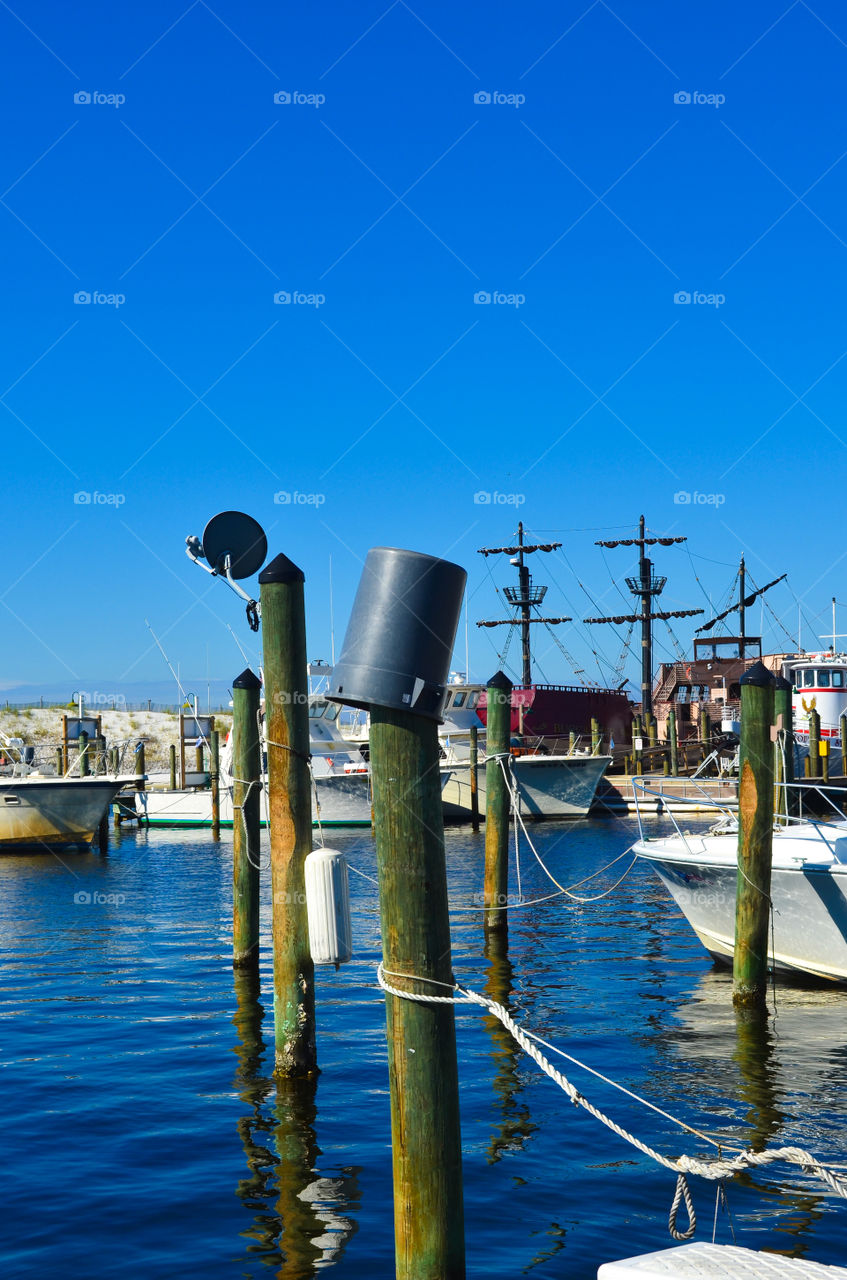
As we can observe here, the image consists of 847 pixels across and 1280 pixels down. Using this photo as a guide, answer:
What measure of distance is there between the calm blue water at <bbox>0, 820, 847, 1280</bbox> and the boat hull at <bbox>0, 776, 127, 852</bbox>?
1573 cm

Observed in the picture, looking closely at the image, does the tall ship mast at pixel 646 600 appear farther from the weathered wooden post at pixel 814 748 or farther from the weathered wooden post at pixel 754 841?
the weathered wooden post at pixel 754 841

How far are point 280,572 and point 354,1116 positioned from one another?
13.3ft

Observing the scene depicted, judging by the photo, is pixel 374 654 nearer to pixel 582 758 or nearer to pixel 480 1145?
pixel 480 1145

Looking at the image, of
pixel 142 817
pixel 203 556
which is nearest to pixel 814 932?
pixel 203 556

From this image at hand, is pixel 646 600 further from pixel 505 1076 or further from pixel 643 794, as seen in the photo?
pixel 505 1076

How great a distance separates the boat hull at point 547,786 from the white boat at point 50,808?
37.4 feet

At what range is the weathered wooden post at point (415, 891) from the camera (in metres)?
4.50

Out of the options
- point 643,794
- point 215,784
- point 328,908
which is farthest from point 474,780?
point 328,908

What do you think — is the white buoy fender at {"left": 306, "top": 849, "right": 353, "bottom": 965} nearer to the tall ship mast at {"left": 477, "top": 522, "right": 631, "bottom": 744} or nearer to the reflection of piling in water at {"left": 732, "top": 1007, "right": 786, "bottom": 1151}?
the reflection of piling in water at {"left": 732, "top": 1007, "right": 786, "bottom": 1151}

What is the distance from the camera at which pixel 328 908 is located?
6.85 m

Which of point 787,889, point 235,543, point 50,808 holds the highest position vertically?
point 235,543

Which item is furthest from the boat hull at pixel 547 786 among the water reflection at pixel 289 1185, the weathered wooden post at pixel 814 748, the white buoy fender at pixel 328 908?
the white buoy fender at pixel 328 908

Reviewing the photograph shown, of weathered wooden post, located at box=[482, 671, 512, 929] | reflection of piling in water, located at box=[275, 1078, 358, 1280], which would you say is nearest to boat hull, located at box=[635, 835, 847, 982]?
weathered wooden post, located at box=[482, 671, 512, 929]

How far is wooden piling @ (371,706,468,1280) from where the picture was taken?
4512mm
